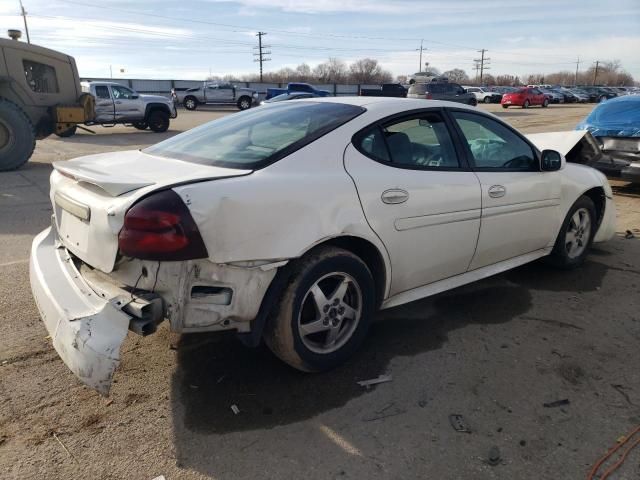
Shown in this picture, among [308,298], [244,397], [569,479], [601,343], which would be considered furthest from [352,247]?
[601,343]

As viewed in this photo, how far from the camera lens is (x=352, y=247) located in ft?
10.2

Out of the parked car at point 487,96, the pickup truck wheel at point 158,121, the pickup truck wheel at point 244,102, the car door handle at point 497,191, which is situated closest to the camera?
the car door handle at point 497,191

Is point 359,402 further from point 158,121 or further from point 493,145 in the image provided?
point 158,121

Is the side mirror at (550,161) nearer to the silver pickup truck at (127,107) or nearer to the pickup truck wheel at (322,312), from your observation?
the pickup truck wheel at (322,312)

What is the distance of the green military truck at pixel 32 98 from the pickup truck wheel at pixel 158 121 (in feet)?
23.0

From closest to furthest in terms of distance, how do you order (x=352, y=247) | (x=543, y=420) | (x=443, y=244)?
(x=543, y=420), (x=352, y=247), (x=443, y=244)

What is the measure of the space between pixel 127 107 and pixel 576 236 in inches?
669

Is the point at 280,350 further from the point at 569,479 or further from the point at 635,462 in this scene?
the point at 635,462

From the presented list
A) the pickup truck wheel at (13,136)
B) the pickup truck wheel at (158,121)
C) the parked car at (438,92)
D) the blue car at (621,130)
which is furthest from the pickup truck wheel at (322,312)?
the parked car at (438,92)

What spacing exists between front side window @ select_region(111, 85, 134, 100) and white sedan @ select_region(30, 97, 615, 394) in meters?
16.2

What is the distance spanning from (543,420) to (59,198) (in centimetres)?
291

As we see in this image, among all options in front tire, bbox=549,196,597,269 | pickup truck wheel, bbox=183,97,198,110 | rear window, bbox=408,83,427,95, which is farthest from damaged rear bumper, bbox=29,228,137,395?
pickup truck wheel, bbox=183,97,198,110

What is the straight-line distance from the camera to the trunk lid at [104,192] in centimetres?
247

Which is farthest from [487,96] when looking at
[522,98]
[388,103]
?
[388,103]
